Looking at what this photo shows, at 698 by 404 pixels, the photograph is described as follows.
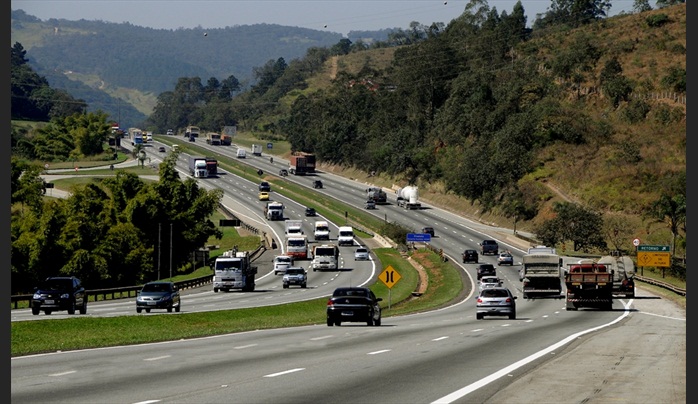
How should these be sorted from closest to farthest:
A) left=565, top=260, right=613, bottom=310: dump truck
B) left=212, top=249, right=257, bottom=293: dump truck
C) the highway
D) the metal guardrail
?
the highway
left=565, top=260, right=613, bottom=310: dump truck
left=212, top=249, right=257, bottom=293: dump truck
the metal guardrail

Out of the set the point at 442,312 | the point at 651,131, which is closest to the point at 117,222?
the point at 442,312

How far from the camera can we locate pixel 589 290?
58.2m

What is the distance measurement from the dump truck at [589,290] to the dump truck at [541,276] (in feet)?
37.9

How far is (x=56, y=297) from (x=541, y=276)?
107 ft

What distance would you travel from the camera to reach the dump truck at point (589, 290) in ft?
188

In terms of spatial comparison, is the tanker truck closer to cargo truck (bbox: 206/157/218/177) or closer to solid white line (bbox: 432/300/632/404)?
cargo truck (bbox: 206/157/218/177)

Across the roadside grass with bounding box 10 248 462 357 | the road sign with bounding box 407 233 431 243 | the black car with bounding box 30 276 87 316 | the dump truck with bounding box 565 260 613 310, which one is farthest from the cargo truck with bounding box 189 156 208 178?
the black car with bounding box 30 276 87 316

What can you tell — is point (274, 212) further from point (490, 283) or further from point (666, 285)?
point (490, 283)

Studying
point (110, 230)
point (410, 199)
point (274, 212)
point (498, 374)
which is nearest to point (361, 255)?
point (110, 230)

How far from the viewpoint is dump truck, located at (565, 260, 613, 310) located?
57344 mm

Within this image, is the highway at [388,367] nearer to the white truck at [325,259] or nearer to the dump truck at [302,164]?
the white truck at [325,259]

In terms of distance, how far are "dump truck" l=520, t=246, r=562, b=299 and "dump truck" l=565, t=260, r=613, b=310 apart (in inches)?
454

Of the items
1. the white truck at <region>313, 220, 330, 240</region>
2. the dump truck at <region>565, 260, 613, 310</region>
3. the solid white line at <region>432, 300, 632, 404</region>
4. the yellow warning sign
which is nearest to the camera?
the solid white line at <region>432, 300, 632, 404</region>

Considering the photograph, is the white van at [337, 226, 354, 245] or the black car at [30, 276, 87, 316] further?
the white van at [337, 226, 354, 245]
